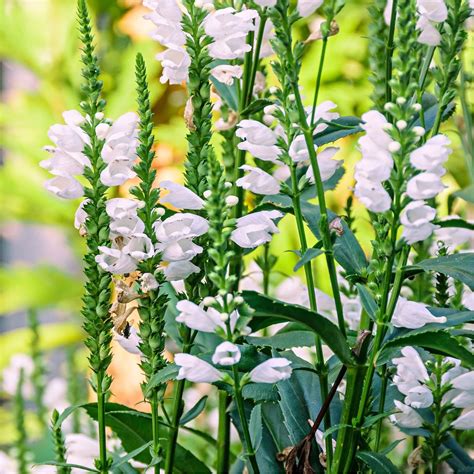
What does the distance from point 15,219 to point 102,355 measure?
1993mm

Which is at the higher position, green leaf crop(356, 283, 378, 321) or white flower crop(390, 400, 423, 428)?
green leaf crop(356, 283, 378, 321)

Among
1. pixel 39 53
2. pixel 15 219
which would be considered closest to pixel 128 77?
pixel 39 53

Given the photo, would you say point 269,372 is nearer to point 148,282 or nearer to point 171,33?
point 148,282

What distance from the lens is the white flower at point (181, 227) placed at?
48 centimetres

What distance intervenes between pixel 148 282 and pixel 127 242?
0.03 m

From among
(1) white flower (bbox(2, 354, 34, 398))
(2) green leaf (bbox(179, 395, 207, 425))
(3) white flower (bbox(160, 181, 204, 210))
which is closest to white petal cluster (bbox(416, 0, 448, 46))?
(3) white flower (bbox(160, 181, 204, 210))

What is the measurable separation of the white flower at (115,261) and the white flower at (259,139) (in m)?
0.10

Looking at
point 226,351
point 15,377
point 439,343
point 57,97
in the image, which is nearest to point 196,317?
point 226,351

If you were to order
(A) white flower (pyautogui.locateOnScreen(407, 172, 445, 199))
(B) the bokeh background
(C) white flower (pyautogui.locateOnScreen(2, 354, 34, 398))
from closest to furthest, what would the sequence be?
(A) white flower (pyautogui.locateOnScreen(407, 172, 445, 199)) < (C) white flower (pyautogui.locateOnScreen(2, 354, 34, 398)) < (B) the bokeh background

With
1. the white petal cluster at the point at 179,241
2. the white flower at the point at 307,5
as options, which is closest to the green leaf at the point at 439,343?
the white petal cluster at the point at 179,241

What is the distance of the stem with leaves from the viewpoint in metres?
0.47

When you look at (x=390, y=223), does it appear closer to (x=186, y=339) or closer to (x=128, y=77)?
(x=186, y=339)

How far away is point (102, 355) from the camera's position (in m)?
0.50

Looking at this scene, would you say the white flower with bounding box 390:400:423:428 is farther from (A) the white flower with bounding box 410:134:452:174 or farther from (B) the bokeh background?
(B) the bokeh background
